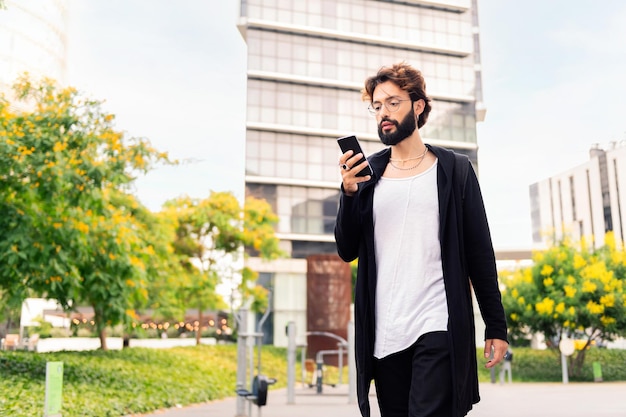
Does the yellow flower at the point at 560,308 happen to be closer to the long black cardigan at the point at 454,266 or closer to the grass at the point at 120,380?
the grass at the point at 120,380

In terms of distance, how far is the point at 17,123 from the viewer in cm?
1117

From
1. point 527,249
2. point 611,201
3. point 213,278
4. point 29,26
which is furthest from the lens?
point 29,26

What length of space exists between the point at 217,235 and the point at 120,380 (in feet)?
49.5

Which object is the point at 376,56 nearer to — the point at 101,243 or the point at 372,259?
the point at 101,243

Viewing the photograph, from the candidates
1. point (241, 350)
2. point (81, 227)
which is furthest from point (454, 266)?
point (81, 227)

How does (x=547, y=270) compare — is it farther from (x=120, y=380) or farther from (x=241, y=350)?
(x=241, y=350)

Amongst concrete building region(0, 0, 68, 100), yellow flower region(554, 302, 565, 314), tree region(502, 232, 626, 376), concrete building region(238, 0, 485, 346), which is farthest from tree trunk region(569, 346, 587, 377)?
concrete building region(0, 0, 68, 100)

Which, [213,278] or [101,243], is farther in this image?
[213,278]

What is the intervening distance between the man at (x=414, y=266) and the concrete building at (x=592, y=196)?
53133 mm

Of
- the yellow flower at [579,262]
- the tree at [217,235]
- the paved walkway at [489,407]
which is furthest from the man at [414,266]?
the tree at [217,235]

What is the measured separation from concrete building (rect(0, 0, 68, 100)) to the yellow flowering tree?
177 feet

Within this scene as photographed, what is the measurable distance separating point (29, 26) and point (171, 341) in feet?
135

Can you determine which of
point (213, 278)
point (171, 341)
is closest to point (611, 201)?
point (171, 341)

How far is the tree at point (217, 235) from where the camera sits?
26.3 m
